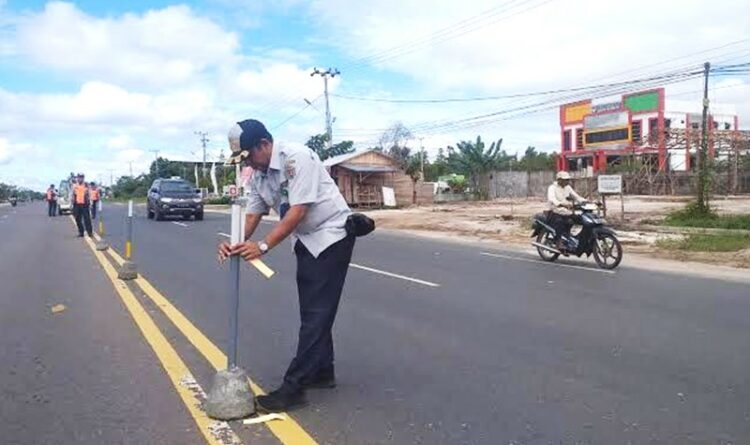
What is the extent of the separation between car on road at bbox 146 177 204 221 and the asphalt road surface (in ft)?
63.3

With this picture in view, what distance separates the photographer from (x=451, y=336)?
7.07 meters

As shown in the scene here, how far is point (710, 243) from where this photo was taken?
53.0 ft

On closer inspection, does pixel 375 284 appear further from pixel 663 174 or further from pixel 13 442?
pixel 663 174

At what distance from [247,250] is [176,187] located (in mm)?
28778

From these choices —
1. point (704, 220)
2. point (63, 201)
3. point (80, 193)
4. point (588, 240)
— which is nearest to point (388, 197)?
point (63, 201)

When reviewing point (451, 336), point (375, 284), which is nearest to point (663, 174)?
point (375, 284)

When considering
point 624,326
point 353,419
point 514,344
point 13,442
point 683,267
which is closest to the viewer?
point 13,442

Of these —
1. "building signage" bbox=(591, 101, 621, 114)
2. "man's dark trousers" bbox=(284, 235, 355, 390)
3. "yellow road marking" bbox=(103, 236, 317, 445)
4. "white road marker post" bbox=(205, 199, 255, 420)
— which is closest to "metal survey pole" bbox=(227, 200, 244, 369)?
"white road marker post" bbox=(205, 199, 255, 420)

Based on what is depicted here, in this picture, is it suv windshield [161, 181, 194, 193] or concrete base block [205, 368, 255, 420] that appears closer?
concrete base block [205, 368, 255, 420]

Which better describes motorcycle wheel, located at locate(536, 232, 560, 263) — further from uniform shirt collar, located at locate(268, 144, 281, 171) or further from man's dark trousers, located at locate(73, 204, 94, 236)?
man's dark trousers, located at locate(73, 204, 94, 236)

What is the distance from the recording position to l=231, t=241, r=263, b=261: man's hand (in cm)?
459

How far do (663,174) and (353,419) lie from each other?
4419 cm

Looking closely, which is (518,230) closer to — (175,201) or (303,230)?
(175,201)

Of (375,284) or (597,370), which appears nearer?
(597,370)
